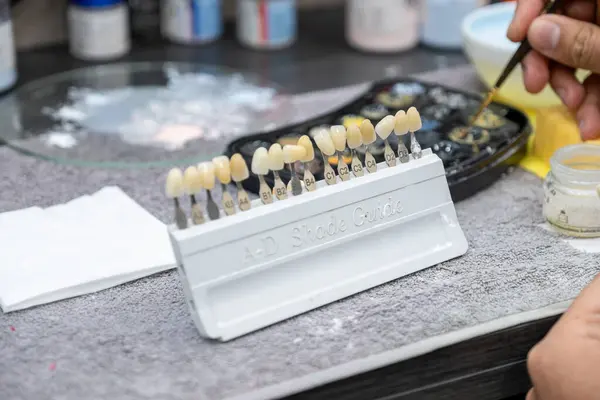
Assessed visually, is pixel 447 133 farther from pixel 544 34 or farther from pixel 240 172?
pixel 240 172

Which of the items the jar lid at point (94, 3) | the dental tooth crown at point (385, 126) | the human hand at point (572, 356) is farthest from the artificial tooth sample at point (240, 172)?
the jar lid at point (94, 3)

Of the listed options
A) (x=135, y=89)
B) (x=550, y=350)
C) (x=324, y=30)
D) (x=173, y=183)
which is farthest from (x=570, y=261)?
(x=324, y=30)

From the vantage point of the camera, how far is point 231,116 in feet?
3.28

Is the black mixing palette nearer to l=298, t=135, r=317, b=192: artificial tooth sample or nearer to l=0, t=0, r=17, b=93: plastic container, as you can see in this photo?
l=298, t=135, r=317, b=192: artificial tooth sample

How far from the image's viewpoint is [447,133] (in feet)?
2.80

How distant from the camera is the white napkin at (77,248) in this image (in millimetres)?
674

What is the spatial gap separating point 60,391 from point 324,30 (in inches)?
34.7

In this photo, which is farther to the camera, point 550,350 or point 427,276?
point 427,276

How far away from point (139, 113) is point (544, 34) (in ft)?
1.48

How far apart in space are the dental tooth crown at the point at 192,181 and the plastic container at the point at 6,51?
525mm

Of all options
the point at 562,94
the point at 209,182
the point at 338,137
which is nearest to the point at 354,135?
the point at 338,137

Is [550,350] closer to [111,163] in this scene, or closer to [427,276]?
[427,276]

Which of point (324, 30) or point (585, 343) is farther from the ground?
point (585, 343)

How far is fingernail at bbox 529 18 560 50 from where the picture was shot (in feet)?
2.73
